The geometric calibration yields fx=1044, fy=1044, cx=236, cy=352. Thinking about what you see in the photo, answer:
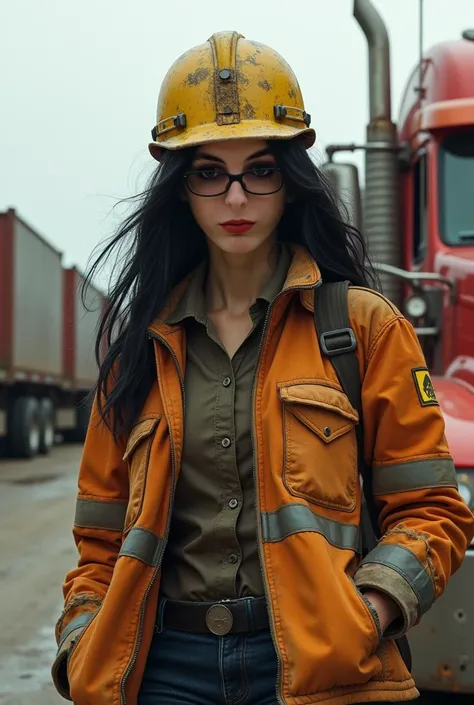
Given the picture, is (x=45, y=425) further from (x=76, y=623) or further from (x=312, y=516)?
(x=312, y=516)

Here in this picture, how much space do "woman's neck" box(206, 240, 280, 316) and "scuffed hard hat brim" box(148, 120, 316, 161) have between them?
25 centimetres

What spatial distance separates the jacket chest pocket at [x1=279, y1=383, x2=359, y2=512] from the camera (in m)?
1.92

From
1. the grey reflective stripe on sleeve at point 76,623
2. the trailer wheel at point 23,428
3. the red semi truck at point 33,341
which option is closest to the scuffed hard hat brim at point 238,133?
the grey reflective stripe on sleeve at point 76,623

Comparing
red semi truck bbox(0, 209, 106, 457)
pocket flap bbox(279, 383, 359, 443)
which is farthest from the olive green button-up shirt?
red semi truck bbox(0, 209, 106, 457)

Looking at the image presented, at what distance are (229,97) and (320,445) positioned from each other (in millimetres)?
792

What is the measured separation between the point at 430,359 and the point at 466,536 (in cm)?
308

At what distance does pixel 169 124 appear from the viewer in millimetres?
2307

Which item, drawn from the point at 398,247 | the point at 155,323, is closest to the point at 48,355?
the point at 398,247

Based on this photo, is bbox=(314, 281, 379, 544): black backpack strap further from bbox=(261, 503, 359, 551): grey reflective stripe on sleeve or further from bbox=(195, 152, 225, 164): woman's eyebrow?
bbox=(195, 152, 225, 164): woman's eyebrow

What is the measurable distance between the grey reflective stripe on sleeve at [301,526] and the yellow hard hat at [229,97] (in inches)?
30.7

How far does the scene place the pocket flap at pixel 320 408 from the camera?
6.43 feet

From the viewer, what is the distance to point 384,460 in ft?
6.65

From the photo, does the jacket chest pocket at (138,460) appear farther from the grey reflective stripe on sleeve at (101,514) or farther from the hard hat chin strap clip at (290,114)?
the hard hat chin strap clip at (290,114)

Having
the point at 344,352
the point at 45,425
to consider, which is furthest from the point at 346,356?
the point at 45,425
